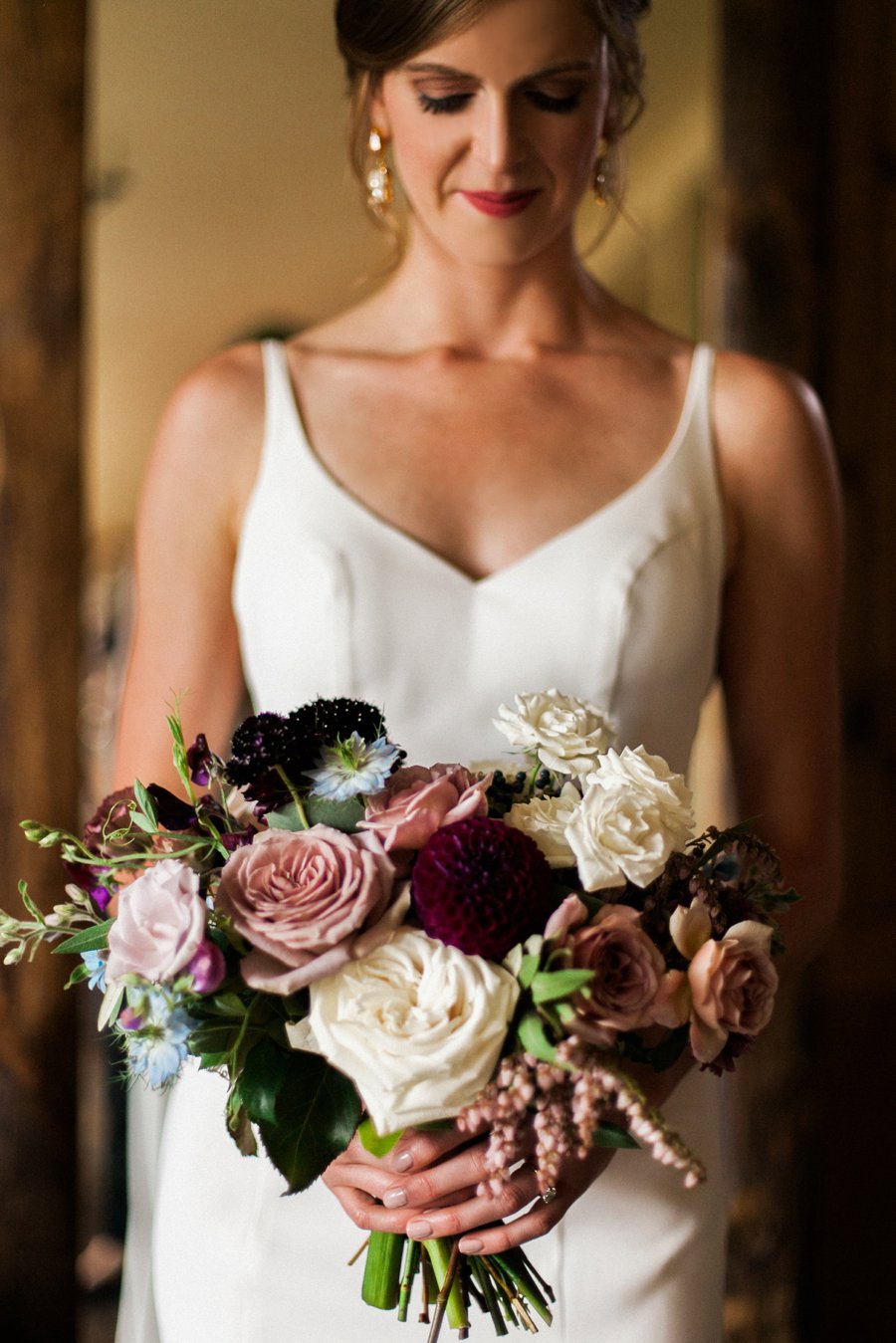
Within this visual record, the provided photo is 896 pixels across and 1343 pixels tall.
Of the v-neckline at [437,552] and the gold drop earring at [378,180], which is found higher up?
the gold drop earring at [378,180]

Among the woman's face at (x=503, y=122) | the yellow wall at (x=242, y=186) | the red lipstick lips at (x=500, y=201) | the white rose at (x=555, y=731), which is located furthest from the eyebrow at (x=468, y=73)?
the yellow wall at (x=242, y=186)

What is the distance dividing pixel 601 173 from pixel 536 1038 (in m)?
1.10

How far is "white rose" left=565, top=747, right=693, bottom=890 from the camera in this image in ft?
3.10

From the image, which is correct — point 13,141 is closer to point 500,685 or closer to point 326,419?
point 326,419

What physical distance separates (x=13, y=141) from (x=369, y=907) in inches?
73.2

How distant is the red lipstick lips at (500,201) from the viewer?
1470 millimetres

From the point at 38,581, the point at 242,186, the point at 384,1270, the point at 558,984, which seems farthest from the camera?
the point at 242,186

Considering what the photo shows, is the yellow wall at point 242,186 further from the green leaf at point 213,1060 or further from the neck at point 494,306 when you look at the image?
the green leaf at point 213,1060

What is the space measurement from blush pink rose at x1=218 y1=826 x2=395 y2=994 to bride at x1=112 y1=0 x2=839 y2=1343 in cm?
55

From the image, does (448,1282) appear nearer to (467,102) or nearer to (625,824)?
(625,824)

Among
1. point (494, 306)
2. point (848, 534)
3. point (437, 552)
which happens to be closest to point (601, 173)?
point (494, 306)

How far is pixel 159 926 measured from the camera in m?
0.91

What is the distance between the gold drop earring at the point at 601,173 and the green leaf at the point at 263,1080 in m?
1.09

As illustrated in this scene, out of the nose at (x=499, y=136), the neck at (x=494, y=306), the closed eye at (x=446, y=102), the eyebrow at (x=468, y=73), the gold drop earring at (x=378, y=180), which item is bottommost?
the neck at (x=494, y=306)
